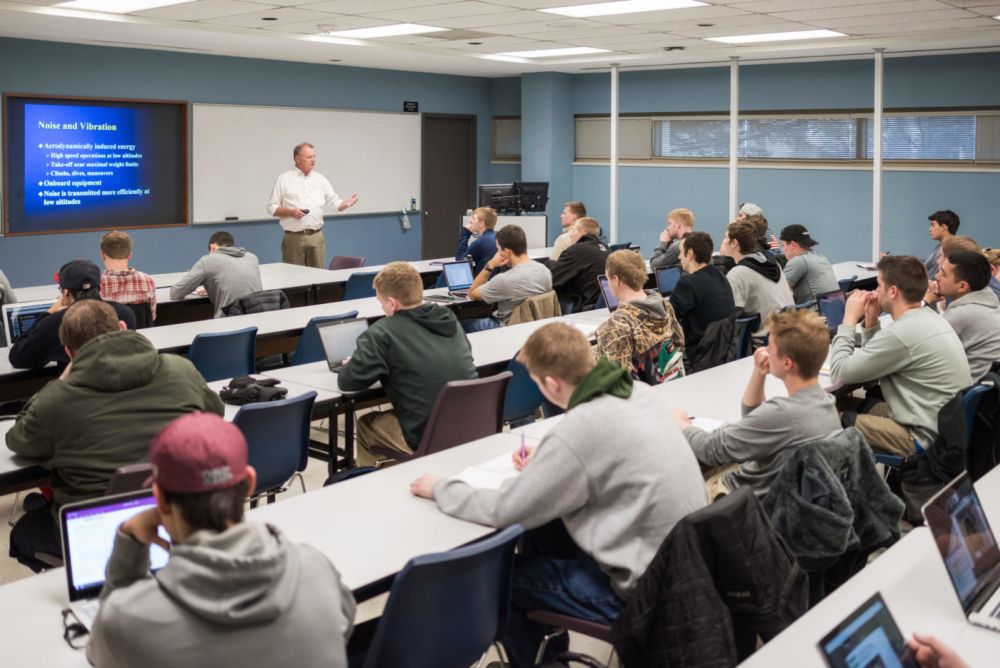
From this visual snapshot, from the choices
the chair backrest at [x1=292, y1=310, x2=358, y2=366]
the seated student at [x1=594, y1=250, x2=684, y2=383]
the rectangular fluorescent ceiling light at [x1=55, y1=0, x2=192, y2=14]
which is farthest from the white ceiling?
the seated student at [x1=594, y1=250, x2=684, y2=383]

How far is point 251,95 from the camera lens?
1120 centimetres

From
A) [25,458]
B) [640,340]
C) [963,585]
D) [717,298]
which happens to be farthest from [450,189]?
[963,585]

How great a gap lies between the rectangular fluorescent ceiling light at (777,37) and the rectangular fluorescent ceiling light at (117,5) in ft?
15.4

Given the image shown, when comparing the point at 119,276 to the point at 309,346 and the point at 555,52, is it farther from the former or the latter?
the point at 555,52

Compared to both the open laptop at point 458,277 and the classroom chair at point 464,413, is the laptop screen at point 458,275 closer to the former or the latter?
the open laptop at point 458,277

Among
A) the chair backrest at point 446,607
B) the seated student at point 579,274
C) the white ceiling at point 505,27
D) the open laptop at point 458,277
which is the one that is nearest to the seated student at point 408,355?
the chair backrest at point 446,607

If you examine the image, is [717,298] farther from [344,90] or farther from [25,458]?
[344,90]

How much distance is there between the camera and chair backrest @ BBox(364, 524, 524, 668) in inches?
87.5

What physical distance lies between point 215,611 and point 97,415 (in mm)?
1682

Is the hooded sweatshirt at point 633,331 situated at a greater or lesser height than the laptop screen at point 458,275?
lesser

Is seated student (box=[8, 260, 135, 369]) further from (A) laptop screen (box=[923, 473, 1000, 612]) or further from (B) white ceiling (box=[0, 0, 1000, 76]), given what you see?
(A) laptop screen (box=[923, 473, 1000, 612])

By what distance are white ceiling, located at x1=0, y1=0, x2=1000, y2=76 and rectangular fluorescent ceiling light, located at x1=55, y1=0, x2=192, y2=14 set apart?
0.11 m

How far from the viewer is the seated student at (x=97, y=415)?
3.06 meters

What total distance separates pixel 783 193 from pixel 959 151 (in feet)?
6.17
